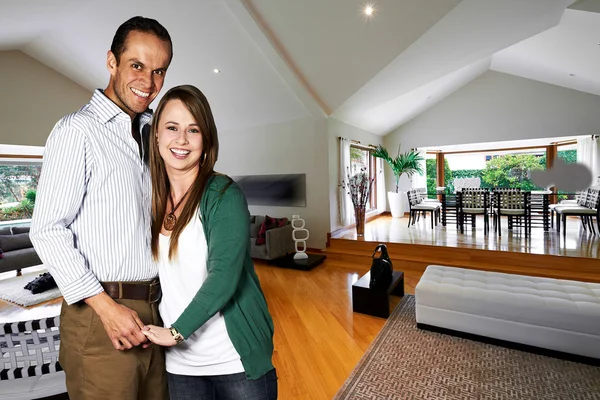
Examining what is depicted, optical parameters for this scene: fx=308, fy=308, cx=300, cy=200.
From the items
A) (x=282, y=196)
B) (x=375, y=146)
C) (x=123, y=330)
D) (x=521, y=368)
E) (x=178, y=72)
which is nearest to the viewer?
(x=123, y=330)

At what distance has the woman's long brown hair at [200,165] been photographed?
2.65 ft

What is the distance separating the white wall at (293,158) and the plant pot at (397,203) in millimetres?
3411

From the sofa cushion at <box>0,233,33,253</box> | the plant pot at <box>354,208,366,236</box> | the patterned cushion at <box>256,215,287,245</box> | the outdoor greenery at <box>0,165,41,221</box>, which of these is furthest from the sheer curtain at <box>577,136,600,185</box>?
the outdoor greenery at <box>0,165,41,221</box>

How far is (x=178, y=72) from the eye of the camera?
521 cm

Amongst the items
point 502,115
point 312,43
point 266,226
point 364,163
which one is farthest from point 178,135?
point 502,115

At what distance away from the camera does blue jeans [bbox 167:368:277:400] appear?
840 mm

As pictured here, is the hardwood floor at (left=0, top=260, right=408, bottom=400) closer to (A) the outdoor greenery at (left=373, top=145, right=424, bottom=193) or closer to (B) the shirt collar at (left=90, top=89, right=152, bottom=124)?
(B) the shirt collar at (left=90, top=89, right=152, bottom=124)

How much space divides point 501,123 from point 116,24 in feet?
27.1

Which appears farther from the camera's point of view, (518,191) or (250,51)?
(518,191)

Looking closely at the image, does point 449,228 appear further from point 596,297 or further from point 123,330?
point 123,330

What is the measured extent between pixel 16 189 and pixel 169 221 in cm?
879

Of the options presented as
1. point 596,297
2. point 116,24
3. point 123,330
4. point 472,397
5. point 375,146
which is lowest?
point 472,397

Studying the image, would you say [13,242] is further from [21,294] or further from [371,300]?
[371,300]

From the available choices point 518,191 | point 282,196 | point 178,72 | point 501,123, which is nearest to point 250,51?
point 178,72
